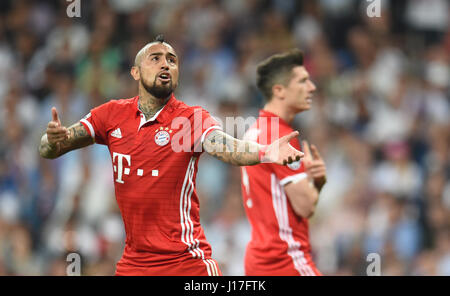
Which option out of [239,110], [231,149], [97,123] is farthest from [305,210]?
[239,110]

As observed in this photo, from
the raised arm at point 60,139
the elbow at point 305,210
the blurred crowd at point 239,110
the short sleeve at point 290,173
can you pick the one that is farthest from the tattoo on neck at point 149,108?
the blurred crowd at point 239,110

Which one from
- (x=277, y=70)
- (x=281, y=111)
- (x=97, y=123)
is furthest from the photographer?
(x=277, y=70)

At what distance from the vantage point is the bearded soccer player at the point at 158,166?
4.49 m

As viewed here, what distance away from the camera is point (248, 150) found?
4160 millimetres

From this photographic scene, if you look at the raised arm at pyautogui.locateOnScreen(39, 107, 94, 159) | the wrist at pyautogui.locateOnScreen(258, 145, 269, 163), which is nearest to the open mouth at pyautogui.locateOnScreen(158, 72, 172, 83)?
the raised arm at pyautogui.locateOnScreen(39, 107, 94, 159)

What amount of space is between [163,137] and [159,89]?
334 mm

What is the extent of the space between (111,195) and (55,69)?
248 centimetres

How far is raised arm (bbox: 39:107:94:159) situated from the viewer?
4453 mm

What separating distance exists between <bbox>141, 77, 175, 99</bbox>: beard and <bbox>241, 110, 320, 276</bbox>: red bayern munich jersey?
1.16 m

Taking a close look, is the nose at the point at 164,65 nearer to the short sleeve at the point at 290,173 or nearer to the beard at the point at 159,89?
the beard at the point at 159,89

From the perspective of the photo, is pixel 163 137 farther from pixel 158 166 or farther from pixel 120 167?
pixel 120 167

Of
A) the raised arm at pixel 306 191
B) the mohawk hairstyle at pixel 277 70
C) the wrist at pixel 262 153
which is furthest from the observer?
the mohawk hairstyle at pixel 277 70

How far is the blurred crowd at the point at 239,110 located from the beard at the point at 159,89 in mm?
3585

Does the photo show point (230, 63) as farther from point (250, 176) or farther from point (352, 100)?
point (250, 176)
